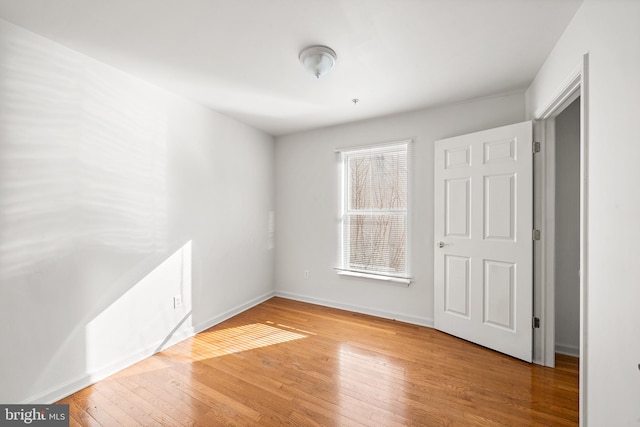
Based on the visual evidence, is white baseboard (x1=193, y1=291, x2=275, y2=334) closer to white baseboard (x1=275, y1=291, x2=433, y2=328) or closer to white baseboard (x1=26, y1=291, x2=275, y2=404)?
white baseboard (x1=26, y1=291, x2=275, y2=404)

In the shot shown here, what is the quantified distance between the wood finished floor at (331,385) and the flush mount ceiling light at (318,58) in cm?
238

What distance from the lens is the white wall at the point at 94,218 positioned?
1.64 metres

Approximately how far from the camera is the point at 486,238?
2.46 metres

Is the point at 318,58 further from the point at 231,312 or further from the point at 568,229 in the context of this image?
the point at 231,312

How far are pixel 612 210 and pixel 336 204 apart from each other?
2598 millimetres

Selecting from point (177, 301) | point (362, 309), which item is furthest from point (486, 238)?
point (177, 301)

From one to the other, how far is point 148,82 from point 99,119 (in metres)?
0.58

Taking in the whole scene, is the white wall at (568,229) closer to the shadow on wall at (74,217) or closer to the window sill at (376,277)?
the window sill at (376,277)

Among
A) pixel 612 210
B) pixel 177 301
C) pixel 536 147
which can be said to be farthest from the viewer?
pixel 177 301

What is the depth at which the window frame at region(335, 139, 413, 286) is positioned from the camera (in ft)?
10.0

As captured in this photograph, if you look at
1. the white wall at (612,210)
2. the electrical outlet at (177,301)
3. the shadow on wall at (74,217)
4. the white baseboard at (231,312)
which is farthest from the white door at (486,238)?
the shadow on wall at (74,217)

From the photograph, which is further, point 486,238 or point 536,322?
point 486,238

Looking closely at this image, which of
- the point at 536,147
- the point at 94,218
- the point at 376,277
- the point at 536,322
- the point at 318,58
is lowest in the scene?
the point at 536,322

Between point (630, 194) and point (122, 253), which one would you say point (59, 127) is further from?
point (630, 194)
